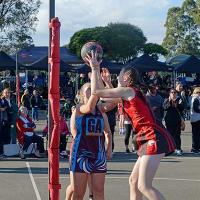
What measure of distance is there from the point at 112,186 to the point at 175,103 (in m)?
5.19

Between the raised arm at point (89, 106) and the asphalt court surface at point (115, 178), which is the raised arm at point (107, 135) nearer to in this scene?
the raised arm at point (89, 106)

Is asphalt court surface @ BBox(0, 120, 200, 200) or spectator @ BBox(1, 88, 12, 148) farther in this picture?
spectator @ BBox(1, 88, 12, 148)

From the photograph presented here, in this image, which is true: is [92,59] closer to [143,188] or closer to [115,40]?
[143,188]

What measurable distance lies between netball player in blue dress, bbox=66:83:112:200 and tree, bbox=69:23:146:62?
61167mm

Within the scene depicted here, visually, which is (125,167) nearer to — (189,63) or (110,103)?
(110,103)

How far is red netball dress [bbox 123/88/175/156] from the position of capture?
6.84 m

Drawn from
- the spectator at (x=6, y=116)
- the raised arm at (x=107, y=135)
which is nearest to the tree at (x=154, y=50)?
the spectator at (x=6, y=116)

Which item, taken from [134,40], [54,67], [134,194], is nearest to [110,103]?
[134,194]

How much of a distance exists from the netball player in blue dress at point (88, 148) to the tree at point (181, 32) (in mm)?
75486

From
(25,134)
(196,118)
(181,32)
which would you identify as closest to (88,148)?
(25,134)

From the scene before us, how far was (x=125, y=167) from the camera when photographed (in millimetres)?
13312

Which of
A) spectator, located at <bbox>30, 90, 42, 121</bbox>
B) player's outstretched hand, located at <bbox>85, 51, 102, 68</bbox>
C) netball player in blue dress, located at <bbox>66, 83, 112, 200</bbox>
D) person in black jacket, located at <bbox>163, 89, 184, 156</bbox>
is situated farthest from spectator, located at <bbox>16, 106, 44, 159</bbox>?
spectator, located at <bbox>30, 90, 42, 121</bbox>

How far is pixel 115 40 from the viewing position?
70.5 metres

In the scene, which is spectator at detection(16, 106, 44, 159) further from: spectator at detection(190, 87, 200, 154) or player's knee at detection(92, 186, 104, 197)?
player's knee at detection(92, 186, 104, 197)
